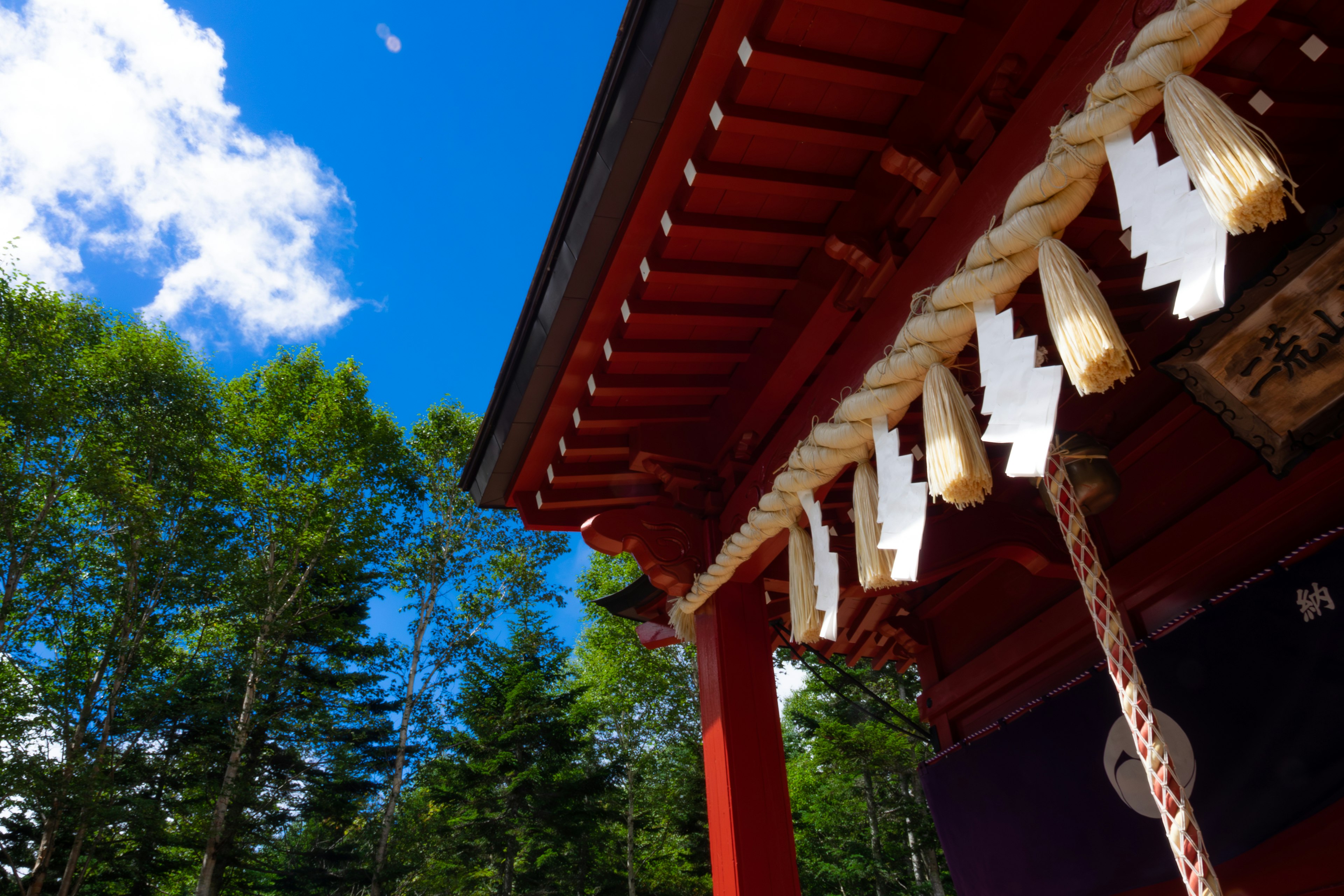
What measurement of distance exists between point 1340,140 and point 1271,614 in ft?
4.59

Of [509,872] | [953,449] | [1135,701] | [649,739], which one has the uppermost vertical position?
[649,739]

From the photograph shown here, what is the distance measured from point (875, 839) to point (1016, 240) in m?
12.7

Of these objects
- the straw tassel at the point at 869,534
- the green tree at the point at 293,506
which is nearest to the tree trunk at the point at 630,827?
the green tree at the point at 293,506

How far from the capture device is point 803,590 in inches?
92.4

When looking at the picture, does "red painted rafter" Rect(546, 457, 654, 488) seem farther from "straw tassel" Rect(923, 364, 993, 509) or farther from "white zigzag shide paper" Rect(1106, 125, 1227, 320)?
"white zigzag shide paper" Rect(1106, 125, 1227, 320)

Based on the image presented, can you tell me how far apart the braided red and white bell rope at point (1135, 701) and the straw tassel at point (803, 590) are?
2.22 feet

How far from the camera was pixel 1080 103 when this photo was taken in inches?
61.3

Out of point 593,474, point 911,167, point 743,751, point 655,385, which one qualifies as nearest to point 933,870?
point 743,751

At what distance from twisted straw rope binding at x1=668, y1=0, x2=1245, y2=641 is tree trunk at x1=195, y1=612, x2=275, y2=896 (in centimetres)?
1075

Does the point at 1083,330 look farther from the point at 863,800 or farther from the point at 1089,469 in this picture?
the point at 863,800

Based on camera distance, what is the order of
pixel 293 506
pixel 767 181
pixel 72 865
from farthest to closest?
1. pixel 293 506
2. pixel 72 865
3. pixel 767 181

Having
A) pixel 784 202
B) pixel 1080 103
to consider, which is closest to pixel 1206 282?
pixel 1080 103

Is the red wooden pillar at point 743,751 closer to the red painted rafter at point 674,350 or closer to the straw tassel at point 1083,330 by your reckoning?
the red painted rafter at point 674,350

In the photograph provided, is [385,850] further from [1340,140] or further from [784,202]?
[1340,140]
